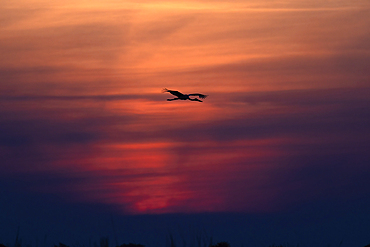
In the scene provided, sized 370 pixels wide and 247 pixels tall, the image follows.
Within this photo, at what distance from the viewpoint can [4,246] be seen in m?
34.7

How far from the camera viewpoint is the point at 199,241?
34.1 meters

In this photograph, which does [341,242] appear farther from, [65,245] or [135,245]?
[65,245]

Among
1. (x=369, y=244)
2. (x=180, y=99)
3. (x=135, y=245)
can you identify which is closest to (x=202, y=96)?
(x=180, y=99)

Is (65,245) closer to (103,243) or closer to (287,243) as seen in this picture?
(103,243)

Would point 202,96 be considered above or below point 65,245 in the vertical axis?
above

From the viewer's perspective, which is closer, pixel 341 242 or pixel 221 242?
pixel 341 242

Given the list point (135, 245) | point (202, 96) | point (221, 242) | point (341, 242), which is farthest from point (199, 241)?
point (202, 96)

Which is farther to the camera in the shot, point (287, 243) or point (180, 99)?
point (180, 99)

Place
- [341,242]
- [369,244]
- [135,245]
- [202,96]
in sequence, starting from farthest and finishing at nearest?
[202,96] → [135,245] → [369,244] → [341,242]

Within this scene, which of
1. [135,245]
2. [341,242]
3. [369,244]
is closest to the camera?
[341,242]

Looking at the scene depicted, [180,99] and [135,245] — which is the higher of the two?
[180,99]

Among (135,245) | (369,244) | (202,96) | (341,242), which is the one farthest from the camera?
(202,96)

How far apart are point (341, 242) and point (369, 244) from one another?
10.5 feet

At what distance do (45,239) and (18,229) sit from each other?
1.78 metres
